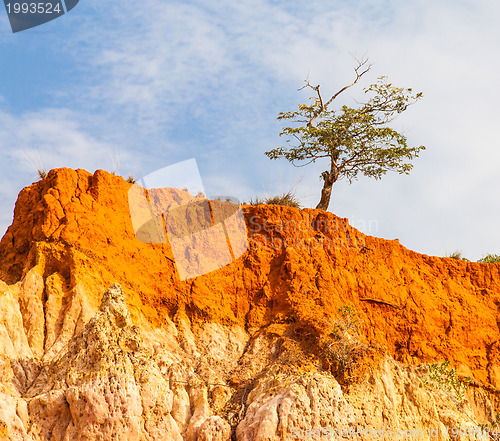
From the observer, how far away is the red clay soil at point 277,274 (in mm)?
15828

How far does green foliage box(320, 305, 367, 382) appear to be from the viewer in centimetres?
1488

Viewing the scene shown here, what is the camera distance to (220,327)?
635 inches

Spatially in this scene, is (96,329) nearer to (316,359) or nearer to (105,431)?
(105,431)

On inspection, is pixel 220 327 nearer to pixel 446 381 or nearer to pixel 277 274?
pixel 277 274

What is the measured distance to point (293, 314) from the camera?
1630 cm

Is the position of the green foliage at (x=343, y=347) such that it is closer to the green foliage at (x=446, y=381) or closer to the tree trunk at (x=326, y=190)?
the green foliage at (x=446, y=381)

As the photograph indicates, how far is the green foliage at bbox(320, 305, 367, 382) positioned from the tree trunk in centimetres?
777

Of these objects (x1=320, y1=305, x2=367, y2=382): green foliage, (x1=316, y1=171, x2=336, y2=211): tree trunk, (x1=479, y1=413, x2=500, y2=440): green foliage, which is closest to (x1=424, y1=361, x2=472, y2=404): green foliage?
(x1=479, y1=413, x2=500, y2=440): green foliage

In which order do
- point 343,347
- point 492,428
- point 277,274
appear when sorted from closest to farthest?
point 343,347 → point 492,428 → point 277,274

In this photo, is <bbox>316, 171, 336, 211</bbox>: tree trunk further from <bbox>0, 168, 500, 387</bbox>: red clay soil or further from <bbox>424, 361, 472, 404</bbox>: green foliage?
<bbox>424, 361, 472, 404</bbox>: green foliage

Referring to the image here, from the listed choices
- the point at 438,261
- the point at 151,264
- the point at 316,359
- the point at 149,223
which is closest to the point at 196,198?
the point at 149,223

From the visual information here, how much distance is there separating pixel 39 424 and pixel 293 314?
7021mm

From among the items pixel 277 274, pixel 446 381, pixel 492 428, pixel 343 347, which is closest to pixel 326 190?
pixel 277 274

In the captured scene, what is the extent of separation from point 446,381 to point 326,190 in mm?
9148
